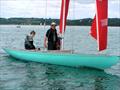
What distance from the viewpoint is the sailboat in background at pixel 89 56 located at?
19.4 metres

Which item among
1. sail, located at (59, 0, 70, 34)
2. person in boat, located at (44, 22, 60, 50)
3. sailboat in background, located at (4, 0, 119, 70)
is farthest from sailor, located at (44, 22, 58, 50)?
sail, located at (59, 0, 70, 34)

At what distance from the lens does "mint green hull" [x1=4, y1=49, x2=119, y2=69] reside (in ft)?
63.9

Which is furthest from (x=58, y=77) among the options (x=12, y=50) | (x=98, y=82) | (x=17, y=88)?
(x=12, y=50)

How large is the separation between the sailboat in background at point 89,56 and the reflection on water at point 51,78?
327 mm

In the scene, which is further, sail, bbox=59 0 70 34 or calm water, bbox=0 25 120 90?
sail, bbox=59 0 70 34

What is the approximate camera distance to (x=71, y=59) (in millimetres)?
20500

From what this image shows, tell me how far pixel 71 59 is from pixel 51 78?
269cm

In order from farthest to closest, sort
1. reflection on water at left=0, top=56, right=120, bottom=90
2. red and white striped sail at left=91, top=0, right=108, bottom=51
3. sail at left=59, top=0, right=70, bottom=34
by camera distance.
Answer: sail at left=59, top=0, right=70, bottom=34, red and white striped sail at left=91, top=0, right=108, bottom=51, reflection on water at left=0, top=56, right=120, bottom=90

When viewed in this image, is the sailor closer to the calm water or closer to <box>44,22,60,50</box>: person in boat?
<box>44,22,60,50</box>: person in boat

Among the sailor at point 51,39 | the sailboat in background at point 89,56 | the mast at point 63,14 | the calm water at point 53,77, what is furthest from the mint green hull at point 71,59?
the mast at point 63,14

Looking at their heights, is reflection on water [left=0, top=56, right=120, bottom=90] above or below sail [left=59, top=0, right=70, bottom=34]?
below

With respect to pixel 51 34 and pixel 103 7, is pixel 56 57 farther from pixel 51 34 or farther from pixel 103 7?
pixel 103 7

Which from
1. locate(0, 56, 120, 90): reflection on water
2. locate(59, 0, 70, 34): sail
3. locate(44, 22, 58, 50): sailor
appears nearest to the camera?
A: locate(0, 56, 120, 90): reflection on water

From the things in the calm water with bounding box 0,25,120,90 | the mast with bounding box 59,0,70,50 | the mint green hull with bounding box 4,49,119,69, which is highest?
the mast with bounding box 59,0,70,50
